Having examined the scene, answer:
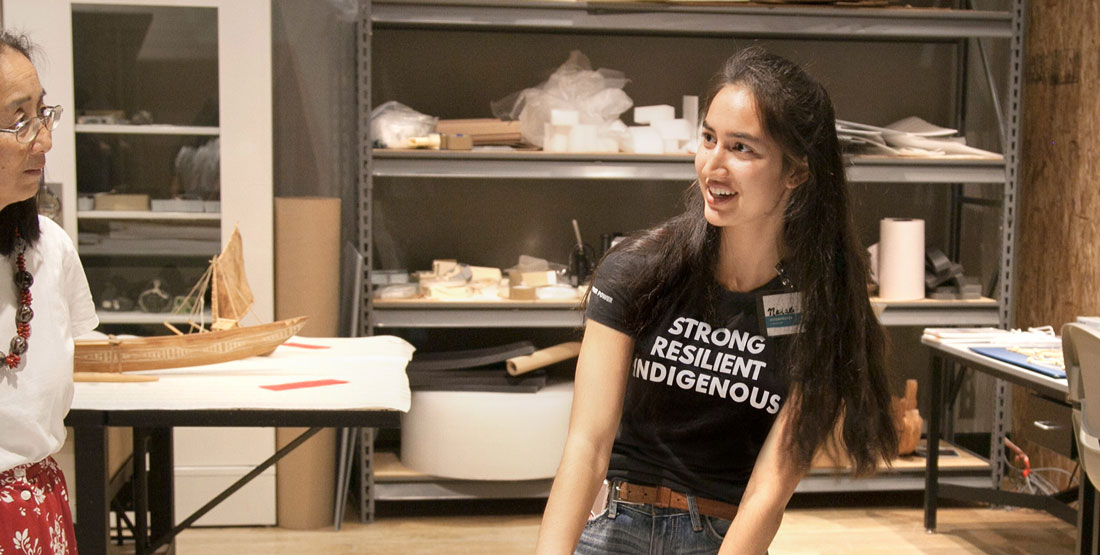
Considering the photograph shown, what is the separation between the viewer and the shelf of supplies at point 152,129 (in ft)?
12.5

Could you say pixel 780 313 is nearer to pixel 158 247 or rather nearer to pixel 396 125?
pixel 396 125

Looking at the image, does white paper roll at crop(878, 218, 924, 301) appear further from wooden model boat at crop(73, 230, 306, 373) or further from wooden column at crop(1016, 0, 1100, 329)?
wooden model boat at crop(73, 230, 306, 373)

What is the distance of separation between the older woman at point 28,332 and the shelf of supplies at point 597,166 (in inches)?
79.9

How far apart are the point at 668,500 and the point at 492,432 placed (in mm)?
2291

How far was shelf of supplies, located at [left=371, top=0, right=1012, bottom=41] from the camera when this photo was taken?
12.5 ft

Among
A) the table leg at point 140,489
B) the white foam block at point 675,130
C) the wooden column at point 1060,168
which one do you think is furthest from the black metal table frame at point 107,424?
the wooden column at point 1060,168

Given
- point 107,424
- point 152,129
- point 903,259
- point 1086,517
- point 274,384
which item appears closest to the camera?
point 107,424

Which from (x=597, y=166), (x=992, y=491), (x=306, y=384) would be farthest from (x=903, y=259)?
(x=306, y=384)

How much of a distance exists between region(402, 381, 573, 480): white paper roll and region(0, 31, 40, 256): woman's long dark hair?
2.22 meters

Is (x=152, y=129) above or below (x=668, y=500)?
above

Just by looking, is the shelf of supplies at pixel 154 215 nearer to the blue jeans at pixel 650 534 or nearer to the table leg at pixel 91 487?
the table leg at pixel 91 487

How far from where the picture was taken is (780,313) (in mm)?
1660

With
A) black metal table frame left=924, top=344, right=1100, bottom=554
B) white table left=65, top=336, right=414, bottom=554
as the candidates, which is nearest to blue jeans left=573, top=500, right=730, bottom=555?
white table left=65, top=336, right=414, bottom=554

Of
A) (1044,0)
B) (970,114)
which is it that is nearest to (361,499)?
(970,114)
